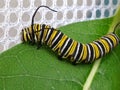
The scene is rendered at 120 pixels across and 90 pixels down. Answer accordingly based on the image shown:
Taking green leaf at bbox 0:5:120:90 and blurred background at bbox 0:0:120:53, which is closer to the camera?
green leaf at bbox 0:5:120:90

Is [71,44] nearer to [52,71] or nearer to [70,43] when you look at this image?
[70,43]

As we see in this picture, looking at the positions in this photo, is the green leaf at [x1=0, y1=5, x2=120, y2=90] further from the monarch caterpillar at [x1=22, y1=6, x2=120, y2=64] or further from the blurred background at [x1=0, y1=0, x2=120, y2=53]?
the blurred background at [x1=0, y1=0, x2=120, y2=53]

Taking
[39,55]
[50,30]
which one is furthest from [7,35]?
[39,55]

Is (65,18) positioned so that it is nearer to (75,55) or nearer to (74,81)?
(75,55)

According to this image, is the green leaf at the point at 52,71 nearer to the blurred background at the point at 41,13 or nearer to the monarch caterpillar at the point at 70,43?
the monarch caterpillar at the point at 70,43

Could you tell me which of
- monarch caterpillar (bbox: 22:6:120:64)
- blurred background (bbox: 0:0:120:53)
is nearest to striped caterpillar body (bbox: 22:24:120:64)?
monarch caterpillar (bbox: 22:6:120:64)
